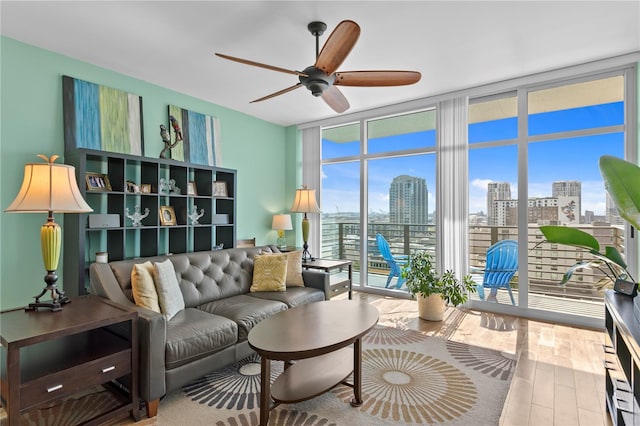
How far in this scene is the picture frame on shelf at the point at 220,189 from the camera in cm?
425

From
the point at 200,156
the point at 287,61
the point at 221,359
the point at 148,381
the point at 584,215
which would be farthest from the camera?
the point at 200,156

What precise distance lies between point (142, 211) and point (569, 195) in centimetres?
476

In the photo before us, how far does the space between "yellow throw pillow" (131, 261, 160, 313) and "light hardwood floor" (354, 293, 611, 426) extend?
2.40 metres

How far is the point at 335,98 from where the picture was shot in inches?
114

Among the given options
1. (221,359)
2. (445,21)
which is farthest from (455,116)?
(221,359)

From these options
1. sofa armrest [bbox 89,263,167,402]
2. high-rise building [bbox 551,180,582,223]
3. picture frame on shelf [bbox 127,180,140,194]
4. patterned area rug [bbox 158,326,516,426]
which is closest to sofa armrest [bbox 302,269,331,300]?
patterned area rug [bbox 158,326,516,426]

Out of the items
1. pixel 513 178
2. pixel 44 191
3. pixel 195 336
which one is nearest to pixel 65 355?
pixel 195 336

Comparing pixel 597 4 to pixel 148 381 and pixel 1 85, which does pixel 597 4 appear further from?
pixel 1 85

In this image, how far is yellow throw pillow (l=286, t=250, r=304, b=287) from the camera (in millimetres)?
3533

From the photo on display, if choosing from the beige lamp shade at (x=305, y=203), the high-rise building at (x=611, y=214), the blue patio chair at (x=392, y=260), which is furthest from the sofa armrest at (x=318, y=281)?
the high-rise building at (x=611, y=214)

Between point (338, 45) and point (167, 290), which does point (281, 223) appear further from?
point (338, 45)

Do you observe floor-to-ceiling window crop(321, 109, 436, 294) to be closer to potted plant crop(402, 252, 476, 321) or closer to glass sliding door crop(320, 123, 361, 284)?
glass sliding door crop(320, 123, 361, 284)

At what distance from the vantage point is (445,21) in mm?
2627

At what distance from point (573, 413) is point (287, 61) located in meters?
3.57
